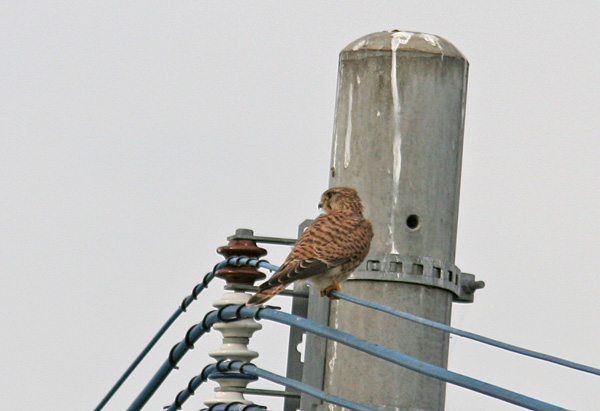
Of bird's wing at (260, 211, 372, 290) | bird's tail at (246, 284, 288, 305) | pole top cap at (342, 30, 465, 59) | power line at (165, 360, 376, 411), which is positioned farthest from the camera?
pole top cap at (342, 30, 465, 59)

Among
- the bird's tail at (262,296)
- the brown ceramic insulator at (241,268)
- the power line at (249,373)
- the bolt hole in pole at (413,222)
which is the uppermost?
the bolt hole in pole at (413,222)

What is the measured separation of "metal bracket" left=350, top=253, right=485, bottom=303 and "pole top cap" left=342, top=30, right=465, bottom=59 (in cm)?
77

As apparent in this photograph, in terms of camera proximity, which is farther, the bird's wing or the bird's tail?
the bird's wing

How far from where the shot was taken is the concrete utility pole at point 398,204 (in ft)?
16.4

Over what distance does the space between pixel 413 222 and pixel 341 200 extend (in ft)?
1.00

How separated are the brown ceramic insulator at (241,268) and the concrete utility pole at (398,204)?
301 mm

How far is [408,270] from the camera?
16.4 ft

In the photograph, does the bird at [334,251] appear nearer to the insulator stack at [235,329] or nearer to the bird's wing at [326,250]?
the bird's wing at [326,250]

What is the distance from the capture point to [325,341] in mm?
5188

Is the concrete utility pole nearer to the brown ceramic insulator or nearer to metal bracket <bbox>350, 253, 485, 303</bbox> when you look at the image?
metal bracket <bbox>350, 253, 485, 303</bbox>

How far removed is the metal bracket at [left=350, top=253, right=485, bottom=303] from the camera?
5000 millimetres

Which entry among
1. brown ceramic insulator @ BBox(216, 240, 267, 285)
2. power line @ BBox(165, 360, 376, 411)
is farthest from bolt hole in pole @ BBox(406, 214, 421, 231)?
power line @ BBox(165, 360, 376, 411)

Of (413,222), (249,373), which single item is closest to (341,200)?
(413,222)

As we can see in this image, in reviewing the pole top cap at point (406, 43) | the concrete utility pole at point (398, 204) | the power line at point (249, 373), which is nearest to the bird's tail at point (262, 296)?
the power line at point (249, 373)
